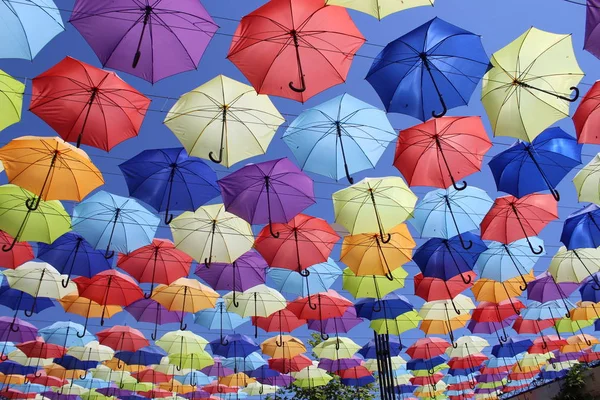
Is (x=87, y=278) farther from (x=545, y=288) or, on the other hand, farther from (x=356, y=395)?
(x=356, y=395)

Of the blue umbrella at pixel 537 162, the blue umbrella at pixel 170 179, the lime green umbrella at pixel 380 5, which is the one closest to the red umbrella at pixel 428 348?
the blue umbrella at pixel 537 162

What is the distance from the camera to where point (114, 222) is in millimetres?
→ 9172

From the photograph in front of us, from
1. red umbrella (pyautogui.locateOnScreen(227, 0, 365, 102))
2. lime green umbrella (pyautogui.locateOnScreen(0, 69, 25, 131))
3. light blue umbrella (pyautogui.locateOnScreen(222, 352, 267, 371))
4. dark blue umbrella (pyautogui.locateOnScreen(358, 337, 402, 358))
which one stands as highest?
red umbrella (pyautogui.locateOnScreen(227, 0, 365, 102))

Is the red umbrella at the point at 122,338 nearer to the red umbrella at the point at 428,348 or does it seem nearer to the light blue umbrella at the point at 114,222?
the light blue umbrella at the point at 114,222

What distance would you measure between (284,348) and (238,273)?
5058mm

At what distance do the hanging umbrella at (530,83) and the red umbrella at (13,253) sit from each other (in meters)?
9.56

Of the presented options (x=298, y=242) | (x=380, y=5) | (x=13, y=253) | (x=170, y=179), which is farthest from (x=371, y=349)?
(x=380, y=5)

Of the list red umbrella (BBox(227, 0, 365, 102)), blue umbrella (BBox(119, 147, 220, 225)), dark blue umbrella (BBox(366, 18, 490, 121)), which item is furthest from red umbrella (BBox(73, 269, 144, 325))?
dark blue umbrella (BBox(366, 18, 490, 121))

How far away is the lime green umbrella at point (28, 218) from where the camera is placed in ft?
27.5

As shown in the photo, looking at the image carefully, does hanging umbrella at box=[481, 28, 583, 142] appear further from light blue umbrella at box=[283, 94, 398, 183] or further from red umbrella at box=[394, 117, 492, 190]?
light blue umbrella at box=[283, 94, 398, 183]

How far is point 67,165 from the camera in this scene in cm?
775

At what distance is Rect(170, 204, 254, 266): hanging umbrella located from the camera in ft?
30.5

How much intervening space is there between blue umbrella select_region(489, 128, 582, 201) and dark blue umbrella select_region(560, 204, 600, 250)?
6.33 feet

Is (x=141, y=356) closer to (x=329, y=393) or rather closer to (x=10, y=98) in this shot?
(x=329, y=393)
